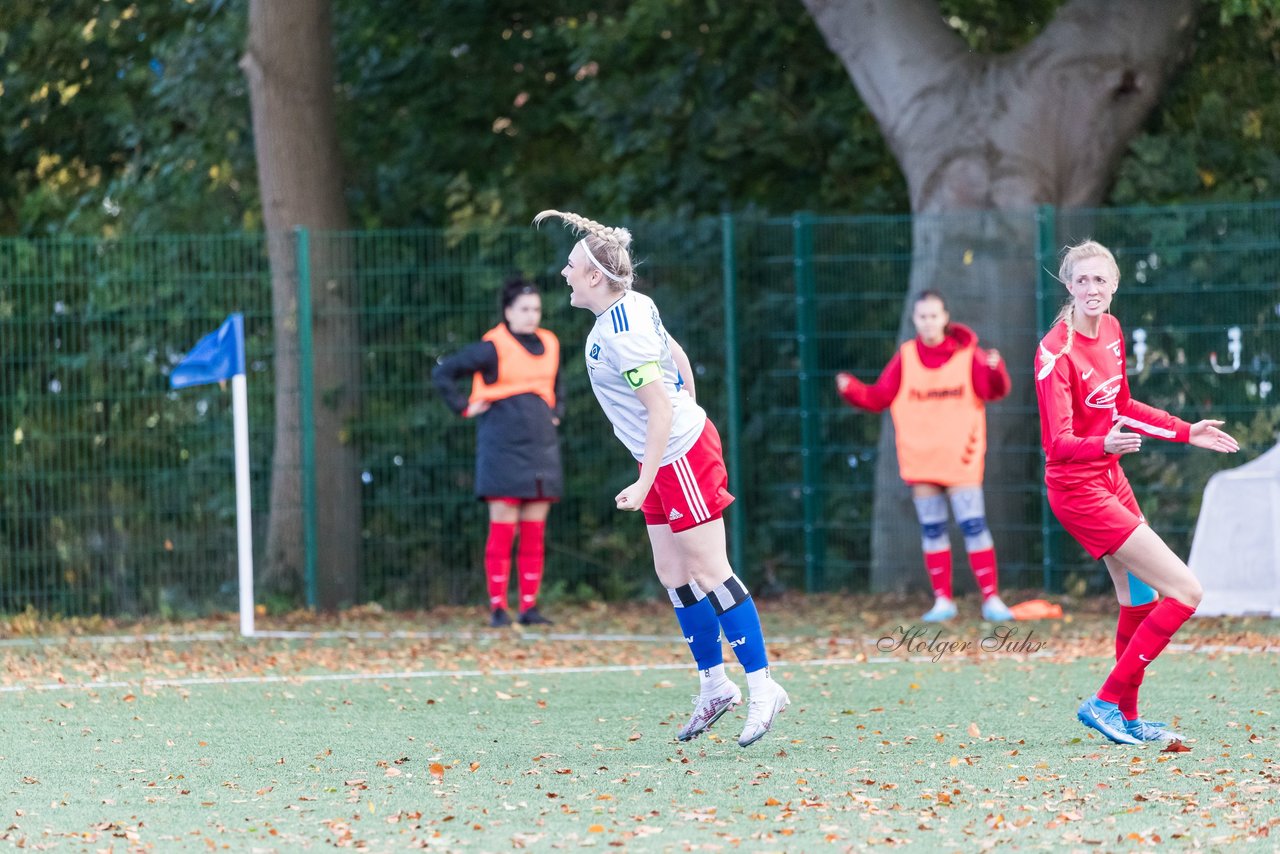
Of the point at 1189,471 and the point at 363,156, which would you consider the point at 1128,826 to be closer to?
the point at 1189,471

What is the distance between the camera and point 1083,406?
6.37 meters

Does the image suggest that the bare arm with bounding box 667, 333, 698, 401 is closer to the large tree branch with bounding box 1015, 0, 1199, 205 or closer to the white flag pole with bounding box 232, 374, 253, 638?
the white flag pole with bounding box 232, 374, 253, 638

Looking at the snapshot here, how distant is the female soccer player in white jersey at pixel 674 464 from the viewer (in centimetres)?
618

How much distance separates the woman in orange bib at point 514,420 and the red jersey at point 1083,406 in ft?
15.3

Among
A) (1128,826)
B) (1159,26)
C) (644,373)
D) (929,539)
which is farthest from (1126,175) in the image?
(1128,826)

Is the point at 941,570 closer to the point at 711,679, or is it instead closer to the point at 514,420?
the point at 514,420

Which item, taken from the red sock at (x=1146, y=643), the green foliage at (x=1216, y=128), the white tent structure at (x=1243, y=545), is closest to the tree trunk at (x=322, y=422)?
the green foliage at (x=1216, y=128)

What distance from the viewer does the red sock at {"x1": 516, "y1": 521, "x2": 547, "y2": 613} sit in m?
10.8

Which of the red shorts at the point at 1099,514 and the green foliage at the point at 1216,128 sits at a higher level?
the green foliage at the point at 1216,128

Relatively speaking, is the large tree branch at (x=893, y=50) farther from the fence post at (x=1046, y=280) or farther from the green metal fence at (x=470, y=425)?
the fence post at (x=1046, y=280)

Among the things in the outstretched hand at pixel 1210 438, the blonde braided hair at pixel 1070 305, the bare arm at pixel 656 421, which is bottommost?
the outstretched hand at pixel 1210 438

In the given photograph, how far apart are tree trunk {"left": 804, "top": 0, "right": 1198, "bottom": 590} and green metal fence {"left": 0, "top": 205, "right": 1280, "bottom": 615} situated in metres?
0.05

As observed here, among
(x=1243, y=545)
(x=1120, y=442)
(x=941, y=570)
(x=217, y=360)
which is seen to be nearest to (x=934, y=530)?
(x=941, y=570)

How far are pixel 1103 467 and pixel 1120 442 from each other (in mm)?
406
